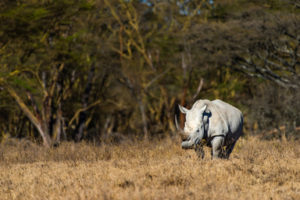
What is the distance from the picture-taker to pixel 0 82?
1847 cm

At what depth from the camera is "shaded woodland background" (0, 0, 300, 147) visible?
783 inches

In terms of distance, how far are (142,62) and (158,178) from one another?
931 inches

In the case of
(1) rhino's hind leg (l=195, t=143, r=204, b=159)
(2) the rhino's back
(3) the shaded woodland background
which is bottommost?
(3) the shaded woodland background

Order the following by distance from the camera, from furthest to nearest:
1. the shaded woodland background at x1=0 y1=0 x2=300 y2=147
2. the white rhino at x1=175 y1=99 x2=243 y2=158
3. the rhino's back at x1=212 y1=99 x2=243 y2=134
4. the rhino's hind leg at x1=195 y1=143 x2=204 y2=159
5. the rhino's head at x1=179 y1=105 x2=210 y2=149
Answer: the shaded woodland background at x1=0 y1=0 x2=300 y2=147 → the rhino's back at x1=212 y1=99 x2=243 y2=134 → the rhino's hind leg at x1=195 y1=143 x2=204 y2=159 → the white rhino at x1=175 y1=99 x2=243 y2=158 → the rhino's head at x1=179 y1=105 x2=210 y2=149

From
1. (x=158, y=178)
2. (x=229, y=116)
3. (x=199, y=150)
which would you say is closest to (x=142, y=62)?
(x=229, y=116)

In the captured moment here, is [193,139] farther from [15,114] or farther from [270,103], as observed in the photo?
[15,114]

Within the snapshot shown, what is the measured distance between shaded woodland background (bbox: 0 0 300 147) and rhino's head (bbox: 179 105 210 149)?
7.67 m

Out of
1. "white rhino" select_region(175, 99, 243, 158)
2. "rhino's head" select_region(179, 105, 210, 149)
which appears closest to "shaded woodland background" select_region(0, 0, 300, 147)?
"white rhino" select_region(175, 99, 243, 158)

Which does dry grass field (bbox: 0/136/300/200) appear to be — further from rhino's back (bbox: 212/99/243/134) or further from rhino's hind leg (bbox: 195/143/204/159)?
rhino's back (bbox: 212/99/243/134)

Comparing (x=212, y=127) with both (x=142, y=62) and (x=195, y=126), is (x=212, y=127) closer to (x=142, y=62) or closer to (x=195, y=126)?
(x=195, y=126)

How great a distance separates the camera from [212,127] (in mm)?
7938

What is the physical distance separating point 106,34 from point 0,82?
40.5ft

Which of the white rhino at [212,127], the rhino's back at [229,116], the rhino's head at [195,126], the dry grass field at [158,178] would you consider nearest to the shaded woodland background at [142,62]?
the dry grass field at [158,178]

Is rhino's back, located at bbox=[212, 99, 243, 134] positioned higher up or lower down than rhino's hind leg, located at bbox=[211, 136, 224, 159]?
higher up
